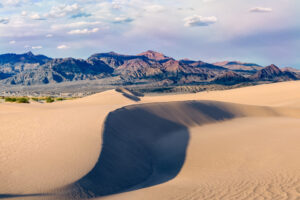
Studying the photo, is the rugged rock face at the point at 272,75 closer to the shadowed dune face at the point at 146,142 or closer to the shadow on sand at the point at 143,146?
the shadowed dune face at the point at 146,142

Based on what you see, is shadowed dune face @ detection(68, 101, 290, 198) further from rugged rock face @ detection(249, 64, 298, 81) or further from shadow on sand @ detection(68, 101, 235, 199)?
rugged rock face @ detection(249, 64, 298, 81)

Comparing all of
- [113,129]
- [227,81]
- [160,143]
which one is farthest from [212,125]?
[227,81]

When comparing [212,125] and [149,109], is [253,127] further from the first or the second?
[149,109]

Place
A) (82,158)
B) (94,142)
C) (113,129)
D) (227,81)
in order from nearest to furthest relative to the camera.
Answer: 1. (82,158)
2. (94,142)
3. (113,129)
4. (227,81)

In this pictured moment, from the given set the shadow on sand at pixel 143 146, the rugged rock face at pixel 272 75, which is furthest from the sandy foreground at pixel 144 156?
the rugged rock face at pixel 272 75

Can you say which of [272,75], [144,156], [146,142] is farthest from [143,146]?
[272,75]

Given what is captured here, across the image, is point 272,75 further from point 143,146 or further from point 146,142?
point 143,146

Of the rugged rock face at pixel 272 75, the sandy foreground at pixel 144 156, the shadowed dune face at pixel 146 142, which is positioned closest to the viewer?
the sandy foreground at pixel 144 156
